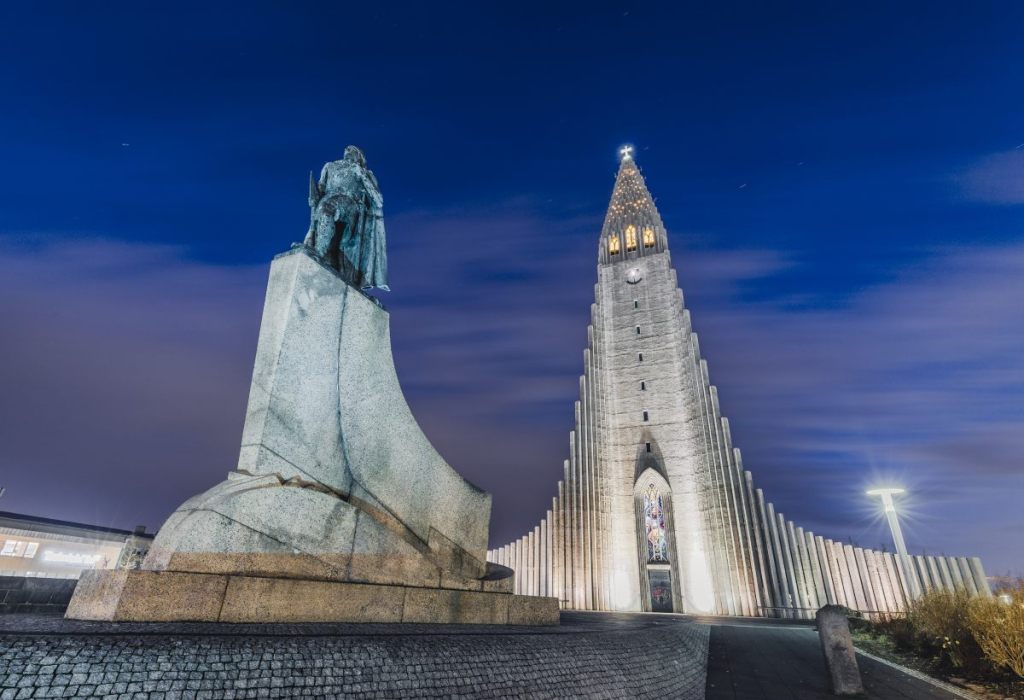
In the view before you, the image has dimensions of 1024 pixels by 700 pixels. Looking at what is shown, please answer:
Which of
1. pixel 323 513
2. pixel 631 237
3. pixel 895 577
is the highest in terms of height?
pixel 631 237

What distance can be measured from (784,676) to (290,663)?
19.3ft

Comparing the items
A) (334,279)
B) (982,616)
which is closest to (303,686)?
(334,279)

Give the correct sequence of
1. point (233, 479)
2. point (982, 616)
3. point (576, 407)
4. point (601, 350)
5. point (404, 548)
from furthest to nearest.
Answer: point (601, 350), point (576, 407), point (982, 616), point (404, 548), point (233, 479)

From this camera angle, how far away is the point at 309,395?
4602mm

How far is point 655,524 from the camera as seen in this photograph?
74.8 feet

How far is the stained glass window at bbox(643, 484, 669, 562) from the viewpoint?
22375 mm

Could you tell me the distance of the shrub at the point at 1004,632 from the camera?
5055 mm

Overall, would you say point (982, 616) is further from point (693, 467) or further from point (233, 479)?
point (693, 467)

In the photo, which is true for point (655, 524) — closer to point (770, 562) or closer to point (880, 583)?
point (770, 562)

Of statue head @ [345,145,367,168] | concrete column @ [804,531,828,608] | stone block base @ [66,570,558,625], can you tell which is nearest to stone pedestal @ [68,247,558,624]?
stone block base @ [66,570,558,625]

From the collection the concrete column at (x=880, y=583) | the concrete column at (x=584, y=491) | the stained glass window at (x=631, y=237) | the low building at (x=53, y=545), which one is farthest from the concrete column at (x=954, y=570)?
the low building at (x=53, y=545)

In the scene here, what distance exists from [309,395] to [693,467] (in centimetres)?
2104

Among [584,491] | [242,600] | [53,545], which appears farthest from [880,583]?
[53,545]

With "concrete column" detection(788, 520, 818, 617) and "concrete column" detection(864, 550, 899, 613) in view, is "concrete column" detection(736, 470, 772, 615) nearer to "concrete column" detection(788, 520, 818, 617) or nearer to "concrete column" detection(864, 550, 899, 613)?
"concrete column" detection(788, 520, 818, 617)
